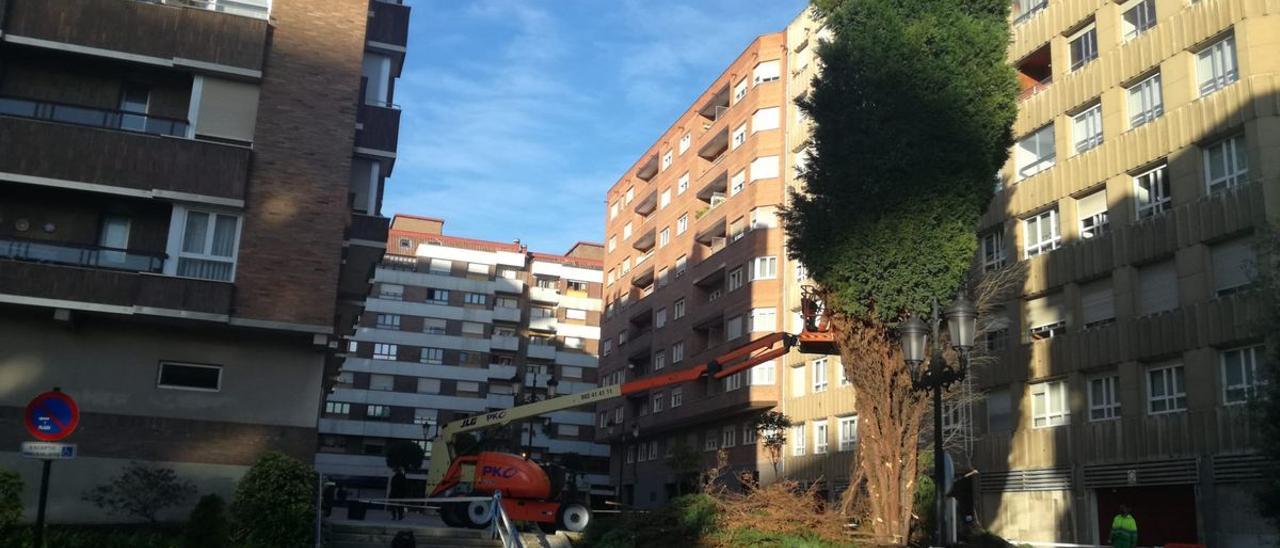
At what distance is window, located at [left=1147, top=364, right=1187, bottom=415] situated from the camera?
2564 centimetres

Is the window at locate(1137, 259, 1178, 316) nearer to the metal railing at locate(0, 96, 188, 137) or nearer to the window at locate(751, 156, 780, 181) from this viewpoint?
the window at locate(751, 156, 780, 181)

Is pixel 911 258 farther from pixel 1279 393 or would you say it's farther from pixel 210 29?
pixel 210 29

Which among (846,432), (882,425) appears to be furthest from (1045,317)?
(882,425)

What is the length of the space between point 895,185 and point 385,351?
Answer: 59432 mm

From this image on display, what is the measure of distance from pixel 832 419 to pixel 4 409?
92.4ft

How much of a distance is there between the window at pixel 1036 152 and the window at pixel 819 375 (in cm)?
1167

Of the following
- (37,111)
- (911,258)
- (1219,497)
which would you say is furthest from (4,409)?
(1219,497)

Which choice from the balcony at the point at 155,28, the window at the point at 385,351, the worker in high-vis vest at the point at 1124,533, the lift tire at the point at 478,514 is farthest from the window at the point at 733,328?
the window at the point at 385,351

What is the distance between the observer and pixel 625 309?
2509 inches

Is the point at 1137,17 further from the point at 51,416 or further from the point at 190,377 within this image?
the point at 51,416

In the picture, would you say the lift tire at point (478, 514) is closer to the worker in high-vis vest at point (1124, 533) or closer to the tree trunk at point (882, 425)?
the tree trunk at point (882, 425)

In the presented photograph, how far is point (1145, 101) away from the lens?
1096 inches

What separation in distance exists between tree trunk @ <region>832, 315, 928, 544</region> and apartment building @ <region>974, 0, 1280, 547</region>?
8295 mm

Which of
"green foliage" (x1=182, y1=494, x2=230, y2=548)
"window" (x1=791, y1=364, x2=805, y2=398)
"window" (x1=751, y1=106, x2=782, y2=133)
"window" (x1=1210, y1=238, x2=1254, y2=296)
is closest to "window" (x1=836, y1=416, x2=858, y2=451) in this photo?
"window" (x1=791, y1=364, x2=805, y2=398)
